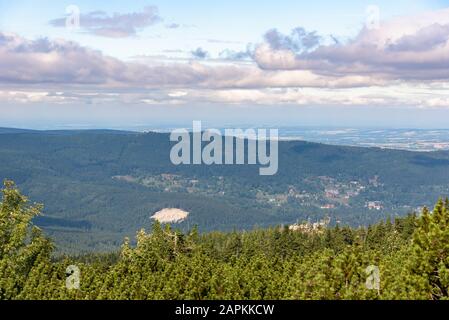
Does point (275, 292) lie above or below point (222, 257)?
above

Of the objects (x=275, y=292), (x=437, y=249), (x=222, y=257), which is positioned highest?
(x=437, y=249)

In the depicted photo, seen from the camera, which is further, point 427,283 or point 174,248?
point 174,248

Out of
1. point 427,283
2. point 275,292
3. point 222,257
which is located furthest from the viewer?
point 222,257
